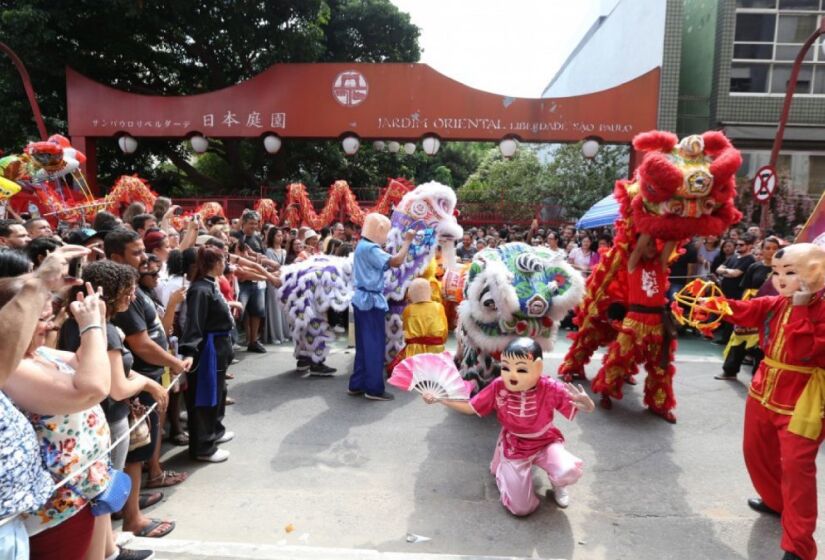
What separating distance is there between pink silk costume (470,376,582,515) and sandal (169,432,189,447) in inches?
88.6

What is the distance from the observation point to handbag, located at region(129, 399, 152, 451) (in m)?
2.88

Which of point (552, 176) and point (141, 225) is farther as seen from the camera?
point (552, 176)

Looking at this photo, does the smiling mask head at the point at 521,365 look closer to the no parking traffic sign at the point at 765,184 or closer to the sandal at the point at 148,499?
the sandal at the point at 148,499

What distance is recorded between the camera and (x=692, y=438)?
441 cm

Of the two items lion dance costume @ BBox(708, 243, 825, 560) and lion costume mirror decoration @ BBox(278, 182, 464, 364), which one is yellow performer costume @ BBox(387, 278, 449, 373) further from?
lion dance costume @ BBox(708, 243, 825, 560)

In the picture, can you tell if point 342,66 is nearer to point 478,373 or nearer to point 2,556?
point 478,373

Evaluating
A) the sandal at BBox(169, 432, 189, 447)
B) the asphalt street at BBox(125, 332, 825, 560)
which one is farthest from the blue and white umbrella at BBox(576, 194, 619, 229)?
the sandal at BBox(169, 432, 189, 447)

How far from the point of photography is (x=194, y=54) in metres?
15.9

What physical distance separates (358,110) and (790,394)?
38.6ft

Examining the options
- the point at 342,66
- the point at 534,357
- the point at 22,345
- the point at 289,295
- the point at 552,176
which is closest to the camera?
the point at 22,345

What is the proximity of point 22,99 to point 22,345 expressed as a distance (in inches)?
592

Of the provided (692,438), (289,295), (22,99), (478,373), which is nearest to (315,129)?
(22,99)

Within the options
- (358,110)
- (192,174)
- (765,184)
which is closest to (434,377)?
(765,184)

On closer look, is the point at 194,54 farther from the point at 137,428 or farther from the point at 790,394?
the point at 790,394
